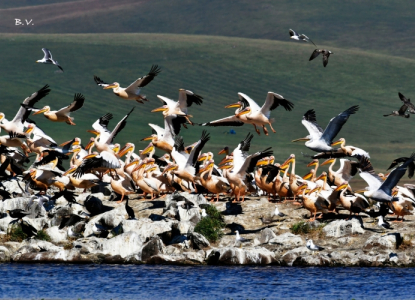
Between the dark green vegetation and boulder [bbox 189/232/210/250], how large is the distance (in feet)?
1.77

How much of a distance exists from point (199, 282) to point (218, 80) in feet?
180

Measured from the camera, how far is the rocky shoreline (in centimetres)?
1742

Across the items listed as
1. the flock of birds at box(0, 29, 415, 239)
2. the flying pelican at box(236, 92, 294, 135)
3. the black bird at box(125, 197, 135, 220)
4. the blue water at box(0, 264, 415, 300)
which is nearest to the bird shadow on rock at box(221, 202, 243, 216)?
the flock of birds at box(0, 29, 415, 239)

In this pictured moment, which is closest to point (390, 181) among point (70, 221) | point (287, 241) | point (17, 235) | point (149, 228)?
point (287, 241)

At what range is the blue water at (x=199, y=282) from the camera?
49.0 ft

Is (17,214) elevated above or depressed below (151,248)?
above

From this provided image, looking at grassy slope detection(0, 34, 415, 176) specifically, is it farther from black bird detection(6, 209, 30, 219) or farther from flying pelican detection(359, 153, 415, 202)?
flying pelican detection(359, 153, 415, 202)

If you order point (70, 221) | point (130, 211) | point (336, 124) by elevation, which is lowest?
point (70, 221)

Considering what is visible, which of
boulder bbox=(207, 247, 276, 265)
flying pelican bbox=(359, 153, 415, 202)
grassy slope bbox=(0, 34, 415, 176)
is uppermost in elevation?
grassy slope bbox=(0, 34, 415, 176)

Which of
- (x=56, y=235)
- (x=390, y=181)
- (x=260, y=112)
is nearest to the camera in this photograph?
(x=390, y=181)

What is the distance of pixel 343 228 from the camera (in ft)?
60.5

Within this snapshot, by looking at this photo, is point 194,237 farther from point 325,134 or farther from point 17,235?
point 17,235

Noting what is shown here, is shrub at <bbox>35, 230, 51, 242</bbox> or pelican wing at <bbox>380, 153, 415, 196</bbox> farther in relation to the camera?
shrub at <bbox>35, 230, 51, 242</bbox>

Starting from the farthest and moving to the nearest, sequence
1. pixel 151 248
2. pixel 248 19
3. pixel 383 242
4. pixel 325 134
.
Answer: pixel 248 19 < pixel 325 134 < pixel 151 248 < pixel 383 242
